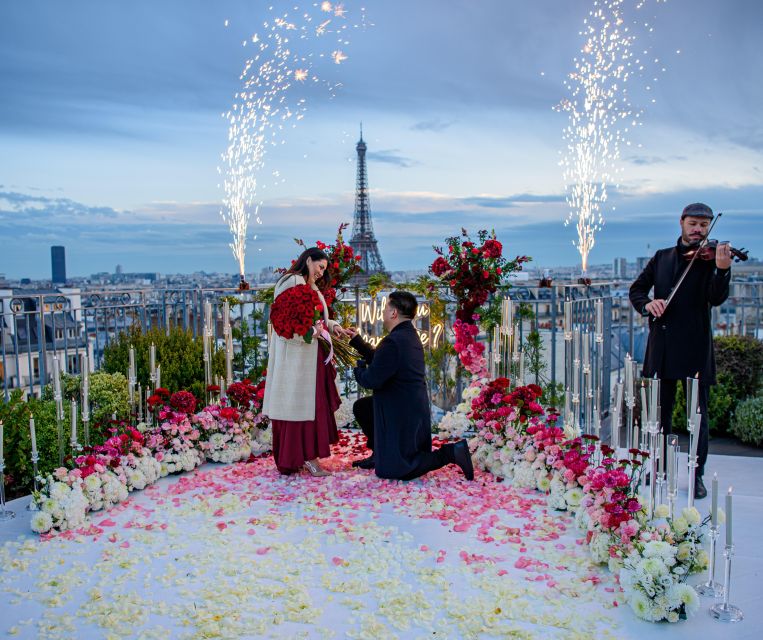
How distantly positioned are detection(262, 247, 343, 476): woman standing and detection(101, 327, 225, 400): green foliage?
6.08 ft

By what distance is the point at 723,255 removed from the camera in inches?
158

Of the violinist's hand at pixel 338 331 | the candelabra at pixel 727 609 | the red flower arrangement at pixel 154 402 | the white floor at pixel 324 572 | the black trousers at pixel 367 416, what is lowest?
the white floor at pixel 324 572

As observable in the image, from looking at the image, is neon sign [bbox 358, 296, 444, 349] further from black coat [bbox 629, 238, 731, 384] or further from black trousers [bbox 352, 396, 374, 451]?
black coat [bbox 629, 238, 731, 384]

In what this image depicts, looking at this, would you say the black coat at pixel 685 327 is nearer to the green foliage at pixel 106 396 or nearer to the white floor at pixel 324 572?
the white floor at pixel 324 572

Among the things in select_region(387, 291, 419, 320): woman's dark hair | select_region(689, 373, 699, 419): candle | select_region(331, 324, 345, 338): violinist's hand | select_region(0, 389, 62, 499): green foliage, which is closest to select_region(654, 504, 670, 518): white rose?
select_region(689, 373, 699, 419): candle

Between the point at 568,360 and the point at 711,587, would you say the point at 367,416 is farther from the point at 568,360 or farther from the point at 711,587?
the point at 711,587

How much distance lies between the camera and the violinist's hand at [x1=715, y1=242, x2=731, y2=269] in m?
4.00

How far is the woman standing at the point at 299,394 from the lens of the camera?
16.4ft

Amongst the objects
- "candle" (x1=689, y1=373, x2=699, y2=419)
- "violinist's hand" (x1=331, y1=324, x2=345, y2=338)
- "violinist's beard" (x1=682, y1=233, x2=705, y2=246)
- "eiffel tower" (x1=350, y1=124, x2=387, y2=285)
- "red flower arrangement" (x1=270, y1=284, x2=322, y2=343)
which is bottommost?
"candle" (x1=689, y1=373, x2=699, y2=419)

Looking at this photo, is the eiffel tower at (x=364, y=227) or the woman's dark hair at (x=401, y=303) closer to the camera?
the woman's dark hair at (x=401, y=303)

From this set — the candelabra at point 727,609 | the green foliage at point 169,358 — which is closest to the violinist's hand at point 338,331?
the green foliage at point 169,358

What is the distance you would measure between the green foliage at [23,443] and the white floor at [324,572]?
1.72 ft

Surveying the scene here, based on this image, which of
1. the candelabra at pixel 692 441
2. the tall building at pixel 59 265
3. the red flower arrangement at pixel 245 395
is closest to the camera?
the candelabra at pixel 692 441

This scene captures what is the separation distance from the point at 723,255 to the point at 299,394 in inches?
122
